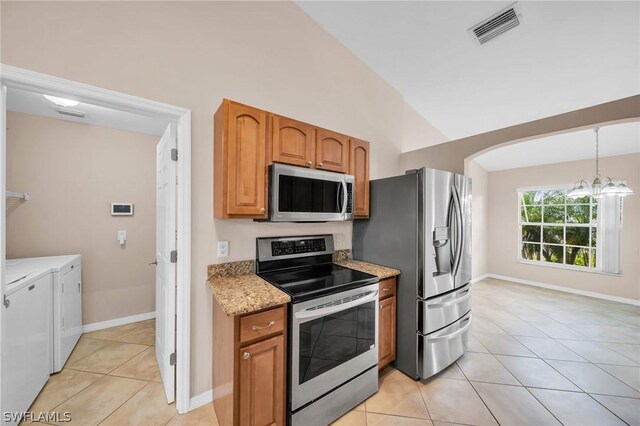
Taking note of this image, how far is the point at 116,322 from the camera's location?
3125mm

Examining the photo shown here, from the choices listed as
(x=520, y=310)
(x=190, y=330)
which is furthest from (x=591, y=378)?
(x=190, y=330)

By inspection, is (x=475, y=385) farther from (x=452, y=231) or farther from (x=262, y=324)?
(x=262, y=324)

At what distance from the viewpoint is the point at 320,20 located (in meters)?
2.57

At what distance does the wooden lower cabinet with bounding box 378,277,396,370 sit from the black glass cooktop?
0.32 meters

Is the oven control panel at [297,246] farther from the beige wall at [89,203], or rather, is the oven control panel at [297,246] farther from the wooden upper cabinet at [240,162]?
the beige wall at [89,203]

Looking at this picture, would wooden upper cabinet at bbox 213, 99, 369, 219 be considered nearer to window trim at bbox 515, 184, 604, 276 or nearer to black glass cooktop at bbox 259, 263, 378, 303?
black glass cooktop at bbox 259, 263, 378, 303

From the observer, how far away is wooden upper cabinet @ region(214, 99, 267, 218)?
171 cm

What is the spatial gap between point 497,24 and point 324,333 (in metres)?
3.07

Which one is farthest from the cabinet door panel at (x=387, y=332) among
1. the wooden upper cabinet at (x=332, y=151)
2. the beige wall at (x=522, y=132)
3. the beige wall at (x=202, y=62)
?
the beige wall at (x=522, y=132)

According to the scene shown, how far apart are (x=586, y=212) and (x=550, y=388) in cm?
449

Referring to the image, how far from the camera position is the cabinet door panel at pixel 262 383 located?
1423 mm

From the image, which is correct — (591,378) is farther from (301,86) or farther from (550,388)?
(301,86)

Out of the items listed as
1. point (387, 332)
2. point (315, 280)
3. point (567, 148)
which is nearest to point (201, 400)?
point (315, 280)

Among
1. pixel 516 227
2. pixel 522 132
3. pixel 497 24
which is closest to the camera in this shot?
pixel 497 24
